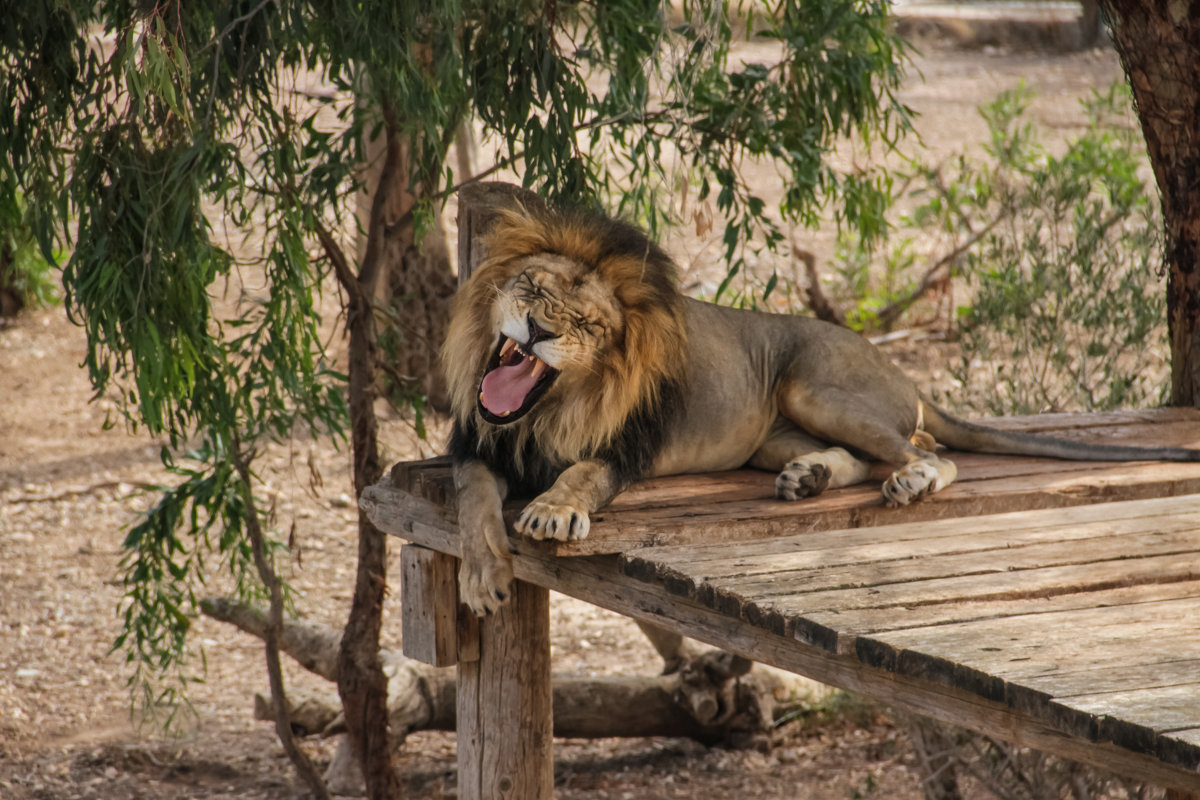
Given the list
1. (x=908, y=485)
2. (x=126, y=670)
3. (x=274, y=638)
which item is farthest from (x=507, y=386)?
(x=126, y=670)

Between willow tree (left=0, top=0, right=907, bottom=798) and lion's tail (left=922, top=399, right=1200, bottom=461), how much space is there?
1.05 meters

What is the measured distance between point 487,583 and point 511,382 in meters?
0.52

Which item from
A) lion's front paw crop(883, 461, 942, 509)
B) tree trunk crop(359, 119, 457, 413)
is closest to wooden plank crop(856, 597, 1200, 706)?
lion's front paw crop(883, 461, 942, 509)

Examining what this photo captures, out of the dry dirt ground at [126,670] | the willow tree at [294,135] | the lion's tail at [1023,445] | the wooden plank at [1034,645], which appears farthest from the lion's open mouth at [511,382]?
the dry dirt ground at [126,670]

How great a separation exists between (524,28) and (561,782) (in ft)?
11.5

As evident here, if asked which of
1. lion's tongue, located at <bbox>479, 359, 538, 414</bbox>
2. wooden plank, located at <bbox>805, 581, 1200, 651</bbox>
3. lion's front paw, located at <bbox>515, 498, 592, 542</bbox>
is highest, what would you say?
lion's tongue, located at <bbox>479, 359, 538, 414</bbox>

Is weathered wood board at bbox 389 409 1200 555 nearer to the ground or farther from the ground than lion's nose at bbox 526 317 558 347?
nearer to the ground

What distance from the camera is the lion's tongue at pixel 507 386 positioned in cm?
352

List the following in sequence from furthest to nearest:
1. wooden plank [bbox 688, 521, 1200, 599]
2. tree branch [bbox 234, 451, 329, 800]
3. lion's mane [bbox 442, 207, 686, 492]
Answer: tree branch [bbox 234, 451, 329, 800] → lion's mane [bbox 442, 207, 686, 492] → wooden plank [bbox 688, 521, 1200, 599]

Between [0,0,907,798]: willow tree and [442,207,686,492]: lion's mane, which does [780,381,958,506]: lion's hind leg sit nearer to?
[442,207,686,492]: lion's mane

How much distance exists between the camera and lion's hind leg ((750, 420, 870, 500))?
3736 millimetres

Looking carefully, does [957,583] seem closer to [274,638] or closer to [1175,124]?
[1175,124]

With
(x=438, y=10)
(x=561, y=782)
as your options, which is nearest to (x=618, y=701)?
(x=561, y=782)

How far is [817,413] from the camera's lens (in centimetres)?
411
